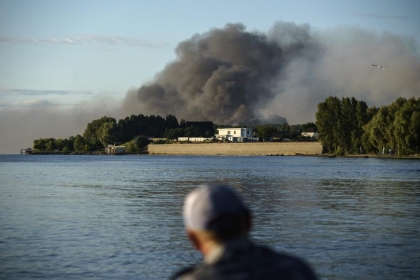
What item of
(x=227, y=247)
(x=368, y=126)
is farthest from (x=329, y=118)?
(x=227, y=247)

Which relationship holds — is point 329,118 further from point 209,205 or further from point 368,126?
point 209,205

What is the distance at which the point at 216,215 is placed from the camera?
3.35m

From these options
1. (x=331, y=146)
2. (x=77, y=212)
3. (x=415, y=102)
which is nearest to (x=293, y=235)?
(x=77, y=212)

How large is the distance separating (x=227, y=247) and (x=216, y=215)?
17cm

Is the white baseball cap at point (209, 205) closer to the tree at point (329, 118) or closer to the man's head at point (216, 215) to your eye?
the man's head at point (216, 215)

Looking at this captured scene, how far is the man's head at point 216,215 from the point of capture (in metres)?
3.35

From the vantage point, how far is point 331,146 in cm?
18612

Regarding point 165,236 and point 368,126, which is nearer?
point 165,236

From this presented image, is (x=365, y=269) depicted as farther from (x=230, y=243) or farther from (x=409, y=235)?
(x=230, y=243)

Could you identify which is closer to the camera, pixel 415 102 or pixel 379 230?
pixel 379 230

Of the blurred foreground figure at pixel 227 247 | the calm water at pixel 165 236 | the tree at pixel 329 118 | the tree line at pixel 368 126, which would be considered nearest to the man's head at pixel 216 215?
the blurred foreground figure at pixel 227 247

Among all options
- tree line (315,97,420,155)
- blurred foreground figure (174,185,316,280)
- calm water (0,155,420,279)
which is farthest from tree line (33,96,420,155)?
blurred foreground figure (174,185,316,280)

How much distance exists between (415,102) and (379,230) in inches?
4509

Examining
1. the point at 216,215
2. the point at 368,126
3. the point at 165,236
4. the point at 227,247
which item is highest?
the point at 368,126
